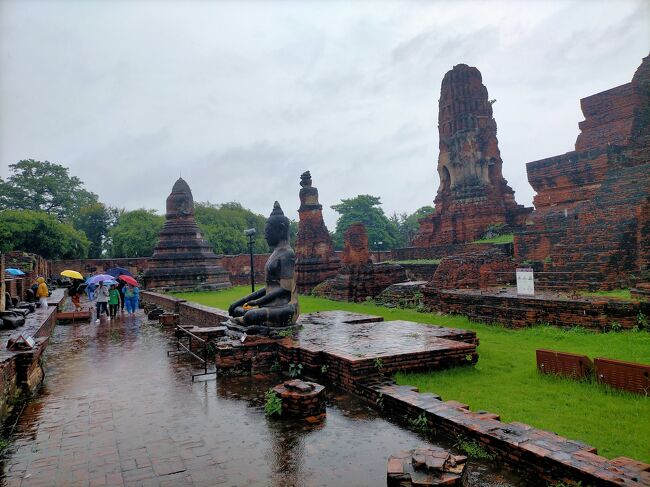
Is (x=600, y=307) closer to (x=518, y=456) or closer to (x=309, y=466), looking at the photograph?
(x=518, y=456)

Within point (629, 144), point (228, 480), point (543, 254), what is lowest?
point (228, 480)

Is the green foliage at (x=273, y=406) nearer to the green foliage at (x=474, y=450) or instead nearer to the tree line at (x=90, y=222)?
the green foliage at (x=474, y=450)

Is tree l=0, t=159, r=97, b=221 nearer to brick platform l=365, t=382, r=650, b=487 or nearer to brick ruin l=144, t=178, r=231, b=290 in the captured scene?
brick ruin l=144, t=178, r=231, b=290

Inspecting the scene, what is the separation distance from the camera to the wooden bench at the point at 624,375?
4.48m

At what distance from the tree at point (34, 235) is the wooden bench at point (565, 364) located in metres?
28.9

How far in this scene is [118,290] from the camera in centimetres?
1521

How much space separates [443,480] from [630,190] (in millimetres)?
10507

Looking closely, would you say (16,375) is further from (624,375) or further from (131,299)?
(131,299)

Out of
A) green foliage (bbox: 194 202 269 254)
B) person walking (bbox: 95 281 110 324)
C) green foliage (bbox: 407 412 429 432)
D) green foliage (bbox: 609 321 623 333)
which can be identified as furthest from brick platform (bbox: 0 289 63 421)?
green foliage (bbox: 194 202 269 254)

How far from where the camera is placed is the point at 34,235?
94.1ft

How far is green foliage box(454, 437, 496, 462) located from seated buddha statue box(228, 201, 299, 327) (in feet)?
14.0

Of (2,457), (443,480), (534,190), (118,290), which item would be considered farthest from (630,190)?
(118,290)

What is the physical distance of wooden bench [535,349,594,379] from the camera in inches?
200

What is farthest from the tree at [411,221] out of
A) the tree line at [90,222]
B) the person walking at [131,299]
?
the person walking at [131,299]
